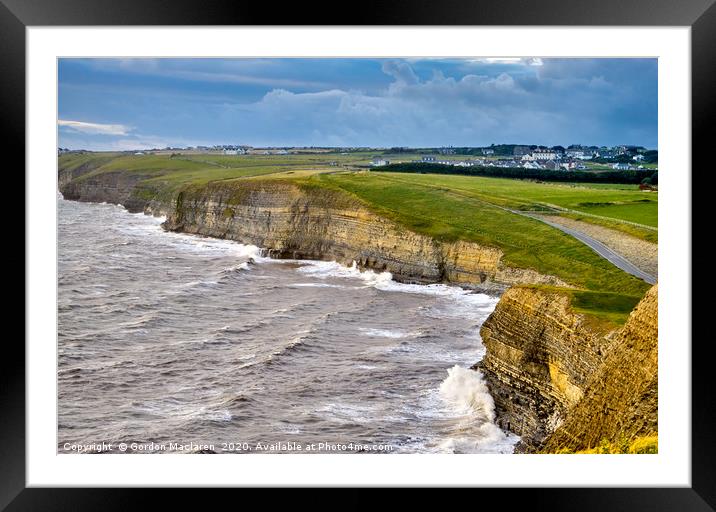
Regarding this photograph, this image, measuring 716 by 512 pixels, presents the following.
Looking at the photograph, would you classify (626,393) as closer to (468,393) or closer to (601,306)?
(601,306)

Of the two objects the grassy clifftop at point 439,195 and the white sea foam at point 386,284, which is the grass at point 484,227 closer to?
the grassy clifftop at point 439,195

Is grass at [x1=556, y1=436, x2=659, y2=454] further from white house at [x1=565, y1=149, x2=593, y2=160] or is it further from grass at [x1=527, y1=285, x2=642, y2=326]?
white house at [x1=565, y1=149, x2=593, y2=160]

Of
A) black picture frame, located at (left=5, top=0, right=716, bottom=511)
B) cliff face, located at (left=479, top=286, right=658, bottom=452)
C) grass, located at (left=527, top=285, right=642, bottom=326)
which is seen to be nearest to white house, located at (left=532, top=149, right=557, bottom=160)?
cliff face, located at (left=479, top=286, right=658, bottom=452)

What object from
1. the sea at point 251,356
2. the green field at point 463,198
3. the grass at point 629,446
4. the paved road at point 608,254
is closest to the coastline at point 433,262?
the grass at point 629,446

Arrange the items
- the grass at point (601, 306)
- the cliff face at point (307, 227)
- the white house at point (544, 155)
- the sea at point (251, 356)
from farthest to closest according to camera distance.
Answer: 1. the cliff face at point (307, 227)
2. the white house at point (544, 155)
3. the sea at point (251, 356)
4. the grass at point (601, 306)
